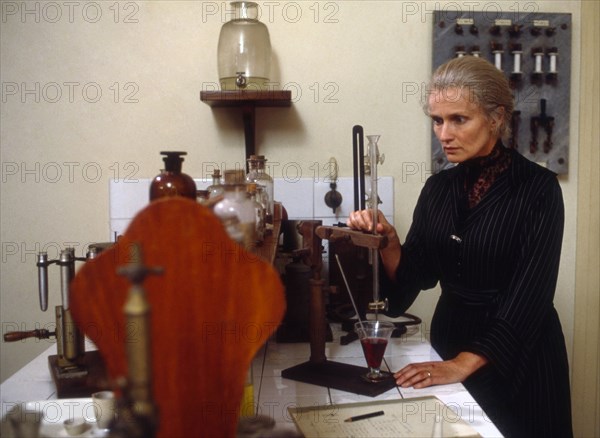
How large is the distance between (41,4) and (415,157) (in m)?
1.54

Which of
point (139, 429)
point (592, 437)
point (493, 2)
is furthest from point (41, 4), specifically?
point (592, 437)

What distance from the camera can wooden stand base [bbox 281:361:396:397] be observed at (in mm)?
1470

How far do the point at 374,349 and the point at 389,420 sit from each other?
0.23 metres

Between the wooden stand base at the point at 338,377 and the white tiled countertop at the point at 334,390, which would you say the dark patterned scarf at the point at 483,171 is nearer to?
the white tiled countertop at the point at 334,390

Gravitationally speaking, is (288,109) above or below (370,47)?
below

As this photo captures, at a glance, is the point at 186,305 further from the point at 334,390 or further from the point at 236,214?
the point at 334,390

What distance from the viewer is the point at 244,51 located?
2.24 meters

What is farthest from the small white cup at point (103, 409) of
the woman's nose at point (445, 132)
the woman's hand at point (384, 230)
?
the woman's nose at point (445, 132)

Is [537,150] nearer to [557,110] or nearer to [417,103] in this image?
[557,110]

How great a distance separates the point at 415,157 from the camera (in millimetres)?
2477

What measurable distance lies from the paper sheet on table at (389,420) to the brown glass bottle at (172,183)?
20.5 inches

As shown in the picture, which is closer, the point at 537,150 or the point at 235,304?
the point at 235,304

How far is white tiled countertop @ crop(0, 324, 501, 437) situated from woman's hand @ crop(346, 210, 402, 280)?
0.96ft

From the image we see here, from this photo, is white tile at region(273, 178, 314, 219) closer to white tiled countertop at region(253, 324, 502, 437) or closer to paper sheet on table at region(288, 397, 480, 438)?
white tiled countertop at region(253, 324, 502, 437)
